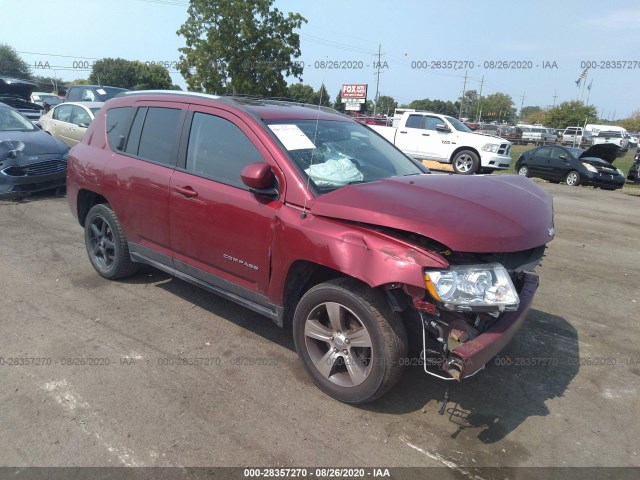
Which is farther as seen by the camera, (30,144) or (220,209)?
(30,144)

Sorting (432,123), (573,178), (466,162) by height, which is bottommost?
(573,178)

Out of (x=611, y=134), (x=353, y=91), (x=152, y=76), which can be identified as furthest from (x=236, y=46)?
(x=152, y=76)

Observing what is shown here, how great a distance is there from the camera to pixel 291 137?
140 inches

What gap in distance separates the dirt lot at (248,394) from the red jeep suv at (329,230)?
12.7 inches

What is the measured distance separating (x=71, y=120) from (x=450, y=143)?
11.1 meters

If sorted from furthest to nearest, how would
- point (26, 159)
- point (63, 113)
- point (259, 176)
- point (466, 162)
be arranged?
point (466, 162)
point (63, 113)
point (26, 159)
point (259, 176)

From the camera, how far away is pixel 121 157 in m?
4.54

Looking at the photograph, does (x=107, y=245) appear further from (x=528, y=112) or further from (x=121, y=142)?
(x=528, y=112)

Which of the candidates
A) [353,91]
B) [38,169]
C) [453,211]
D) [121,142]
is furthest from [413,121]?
[353,91]

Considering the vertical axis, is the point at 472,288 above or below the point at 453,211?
below

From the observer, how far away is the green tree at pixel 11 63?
7294 centimetres

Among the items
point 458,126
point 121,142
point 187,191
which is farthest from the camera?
point 458,126

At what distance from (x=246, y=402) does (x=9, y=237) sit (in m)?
5.20

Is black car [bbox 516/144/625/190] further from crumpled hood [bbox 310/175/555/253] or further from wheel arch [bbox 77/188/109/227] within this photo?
A: wheel arch [bbox 77/188/109/227]
